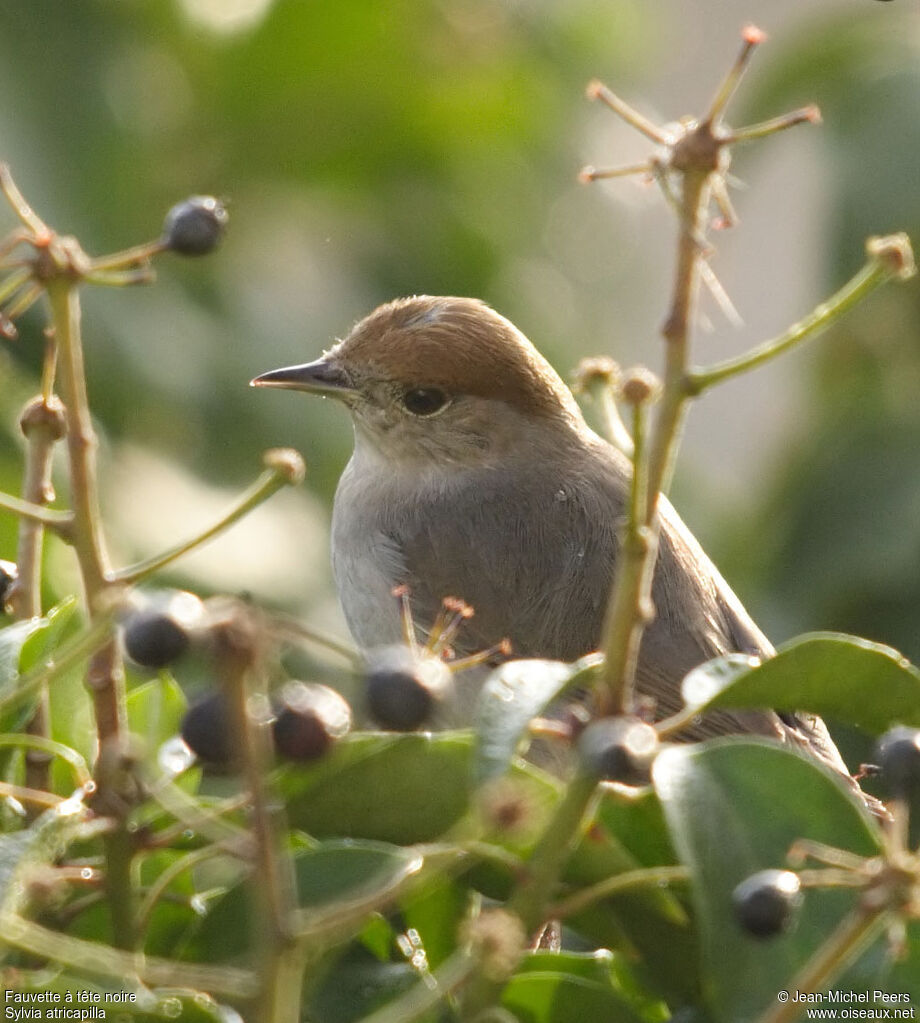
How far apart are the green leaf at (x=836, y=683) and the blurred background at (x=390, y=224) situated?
2.36 meters

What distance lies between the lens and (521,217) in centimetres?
518

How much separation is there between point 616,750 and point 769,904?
0.14m

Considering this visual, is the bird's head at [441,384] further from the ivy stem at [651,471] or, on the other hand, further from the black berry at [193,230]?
the ivy stem at [651,471]

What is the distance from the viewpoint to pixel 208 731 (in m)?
1.11

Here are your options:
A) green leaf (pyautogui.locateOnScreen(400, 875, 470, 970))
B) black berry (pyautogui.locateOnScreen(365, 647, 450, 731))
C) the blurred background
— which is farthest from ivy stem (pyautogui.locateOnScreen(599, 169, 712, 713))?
the blurred background

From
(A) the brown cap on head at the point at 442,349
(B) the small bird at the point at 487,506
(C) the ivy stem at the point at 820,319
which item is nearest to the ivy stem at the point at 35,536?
(C) the ivy stem at the point at 820,319

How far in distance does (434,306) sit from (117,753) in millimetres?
2079

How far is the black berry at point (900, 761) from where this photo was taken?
1230 mm

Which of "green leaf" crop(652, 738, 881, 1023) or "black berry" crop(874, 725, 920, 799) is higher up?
"black berry" crop(874, 725, 920, 799)

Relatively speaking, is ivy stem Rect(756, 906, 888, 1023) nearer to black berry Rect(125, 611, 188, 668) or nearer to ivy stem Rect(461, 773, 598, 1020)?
ivy stem Rect(461, 773, 598, 1020)

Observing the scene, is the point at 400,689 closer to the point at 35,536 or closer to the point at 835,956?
the point at 835,956

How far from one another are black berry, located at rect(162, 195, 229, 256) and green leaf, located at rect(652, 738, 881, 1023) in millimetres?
594

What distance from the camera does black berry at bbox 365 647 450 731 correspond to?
3.76ft

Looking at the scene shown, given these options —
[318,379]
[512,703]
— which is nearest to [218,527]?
[512,703]
